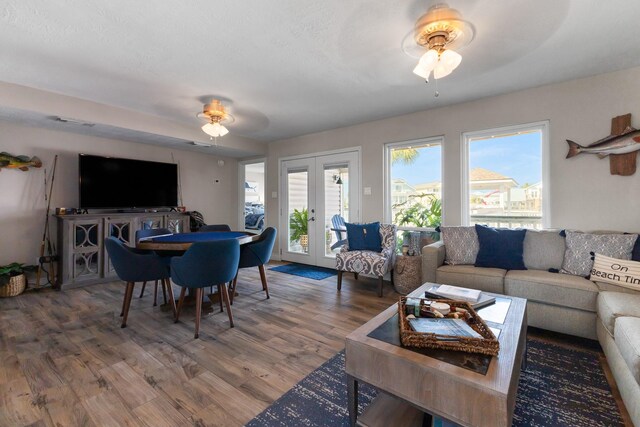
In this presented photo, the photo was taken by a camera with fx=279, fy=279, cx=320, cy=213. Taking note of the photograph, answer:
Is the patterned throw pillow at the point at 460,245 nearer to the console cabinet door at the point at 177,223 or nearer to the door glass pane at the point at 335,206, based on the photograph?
the door glass pane at the point at 335,206

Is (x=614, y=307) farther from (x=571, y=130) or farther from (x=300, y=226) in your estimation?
(x=300, y=226)

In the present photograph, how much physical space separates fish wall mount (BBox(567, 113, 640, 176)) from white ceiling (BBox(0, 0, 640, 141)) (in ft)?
1.76

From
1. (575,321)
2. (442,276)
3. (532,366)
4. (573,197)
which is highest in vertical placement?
(573,197)

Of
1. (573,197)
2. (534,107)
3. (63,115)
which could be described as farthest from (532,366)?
(63,115)

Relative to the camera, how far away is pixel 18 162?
11.6 ft

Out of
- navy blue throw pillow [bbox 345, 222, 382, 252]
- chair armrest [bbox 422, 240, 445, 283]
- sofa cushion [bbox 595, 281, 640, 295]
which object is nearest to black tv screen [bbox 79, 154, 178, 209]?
navy blue throw pillow [bbox 345, 222, 382, 252]

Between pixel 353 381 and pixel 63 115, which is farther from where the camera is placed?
pixel 63 115

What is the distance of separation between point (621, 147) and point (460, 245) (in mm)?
1680

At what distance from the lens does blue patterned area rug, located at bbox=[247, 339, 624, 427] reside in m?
1.44

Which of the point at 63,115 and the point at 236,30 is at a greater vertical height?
the point at 236,30

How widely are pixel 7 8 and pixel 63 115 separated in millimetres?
1709

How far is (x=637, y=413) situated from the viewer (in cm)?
131

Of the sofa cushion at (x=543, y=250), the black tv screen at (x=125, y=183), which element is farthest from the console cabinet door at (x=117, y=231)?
the sofa cushion at (x=543, y=250)

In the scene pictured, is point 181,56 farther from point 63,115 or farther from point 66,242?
point 66,242
